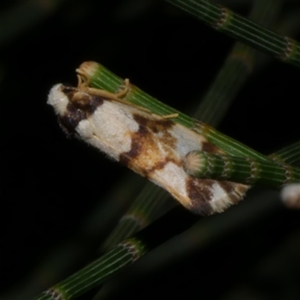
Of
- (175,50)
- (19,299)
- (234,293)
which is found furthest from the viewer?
(175,50)

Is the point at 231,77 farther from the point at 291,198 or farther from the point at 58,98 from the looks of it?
the point at 291,198

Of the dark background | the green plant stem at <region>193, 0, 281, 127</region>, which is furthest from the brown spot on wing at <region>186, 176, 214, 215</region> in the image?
the dark background

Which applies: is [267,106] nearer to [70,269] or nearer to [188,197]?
[70,269]

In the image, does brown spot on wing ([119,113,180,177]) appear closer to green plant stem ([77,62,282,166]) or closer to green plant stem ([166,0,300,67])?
green plant stem ([77,62,282,166])

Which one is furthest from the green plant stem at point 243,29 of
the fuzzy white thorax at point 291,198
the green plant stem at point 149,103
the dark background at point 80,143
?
the dark background at point 80,143

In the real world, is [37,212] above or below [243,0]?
below

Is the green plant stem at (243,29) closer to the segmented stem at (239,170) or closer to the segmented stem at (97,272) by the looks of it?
the segmented stem at (239,170)

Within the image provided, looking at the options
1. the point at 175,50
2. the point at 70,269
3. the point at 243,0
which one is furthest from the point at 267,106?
the point at 70,269
